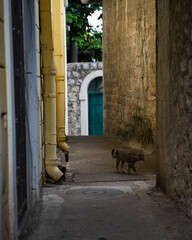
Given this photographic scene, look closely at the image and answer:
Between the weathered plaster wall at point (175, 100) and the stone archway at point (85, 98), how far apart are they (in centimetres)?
1170

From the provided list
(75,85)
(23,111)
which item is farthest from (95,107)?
(23,111)

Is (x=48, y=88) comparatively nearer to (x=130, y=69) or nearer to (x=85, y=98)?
(x=130, y=69)

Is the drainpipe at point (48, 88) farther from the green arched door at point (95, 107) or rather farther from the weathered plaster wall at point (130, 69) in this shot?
the green arched door at point (95, 107)

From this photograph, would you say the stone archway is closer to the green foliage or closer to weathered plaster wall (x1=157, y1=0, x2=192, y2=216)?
the green foliage

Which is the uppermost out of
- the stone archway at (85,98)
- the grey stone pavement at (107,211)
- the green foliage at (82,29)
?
the green foliage at (82,29)

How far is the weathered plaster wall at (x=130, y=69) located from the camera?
822 centimetres

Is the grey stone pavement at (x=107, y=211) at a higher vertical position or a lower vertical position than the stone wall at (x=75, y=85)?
lower

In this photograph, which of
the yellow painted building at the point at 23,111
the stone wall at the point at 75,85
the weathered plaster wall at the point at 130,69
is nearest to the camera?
the yellow painted building at the point at 23,111

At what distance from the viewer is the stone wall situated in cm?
1652

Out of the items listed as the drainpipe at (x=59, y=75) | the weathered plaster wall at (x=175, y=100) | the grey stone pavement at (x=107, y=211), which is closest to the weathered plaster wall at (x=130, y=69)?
the drainpipe at (x=59, y=75)

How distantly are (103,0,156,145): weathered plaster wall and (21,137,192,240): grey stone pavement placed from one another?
96.9 inches

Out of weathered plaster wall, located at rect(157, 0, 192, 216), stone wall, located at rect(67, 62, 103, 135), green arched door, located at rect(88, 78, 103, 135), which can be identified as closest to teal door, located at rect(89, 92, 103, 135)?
green arched door, located at rect(88, 78, 103, 135)

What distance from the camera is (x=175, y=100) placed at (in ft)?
14.0

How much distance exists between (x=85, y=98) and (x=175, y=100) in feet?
41.8
